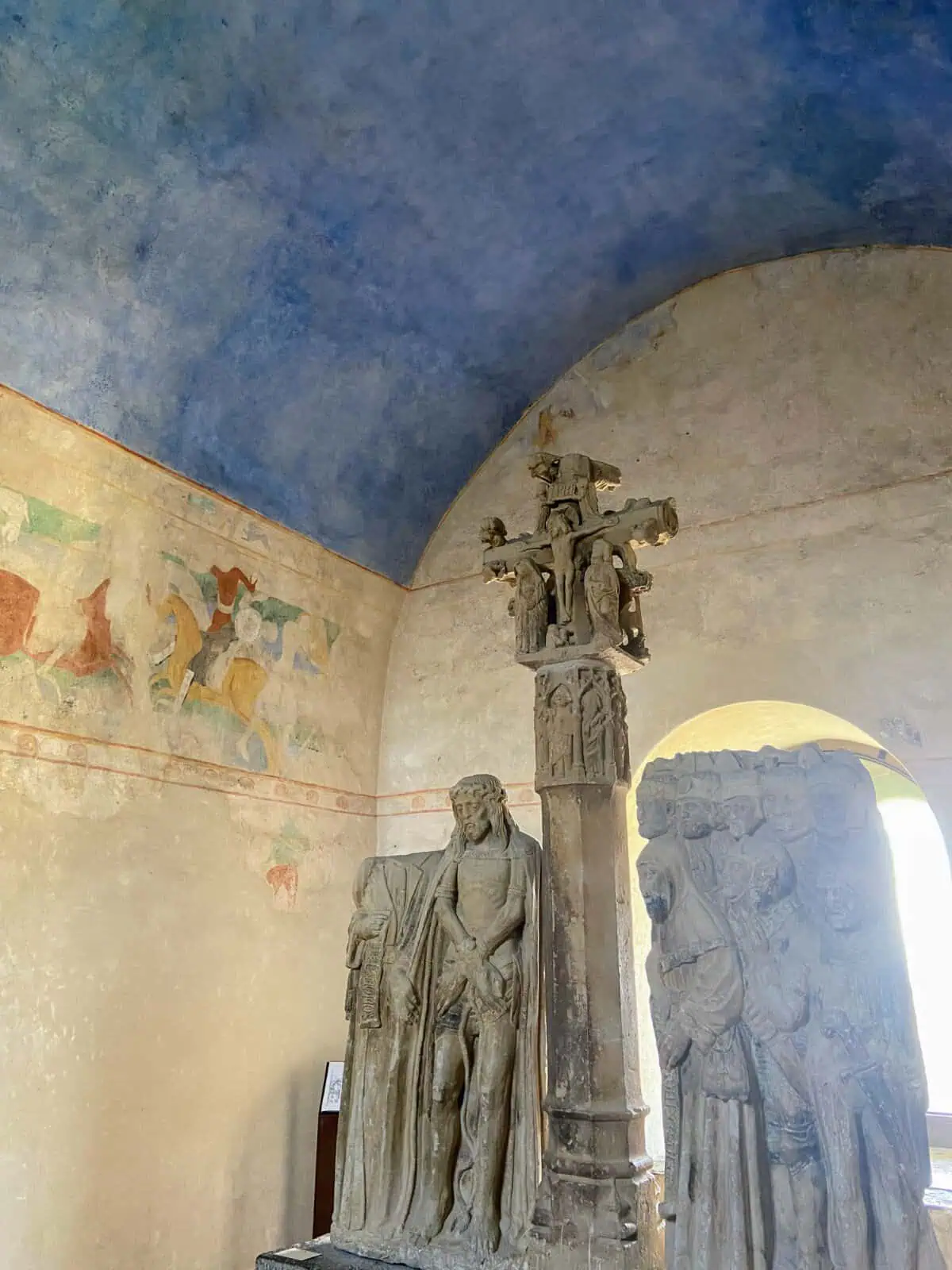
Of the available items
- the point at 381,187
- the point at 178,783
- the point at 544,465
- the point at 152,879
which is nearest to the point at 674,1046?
the point at 544,465

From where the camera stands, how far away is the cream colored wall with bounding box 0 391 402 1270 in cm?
670

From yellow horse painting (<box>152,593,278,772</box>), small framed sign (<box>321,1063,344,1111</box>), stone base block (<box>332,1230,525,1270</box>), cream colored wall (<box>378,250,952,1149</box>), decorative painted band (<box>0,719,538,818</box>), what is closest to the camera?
stone base block (<box>332,1230,525,1270</box>)

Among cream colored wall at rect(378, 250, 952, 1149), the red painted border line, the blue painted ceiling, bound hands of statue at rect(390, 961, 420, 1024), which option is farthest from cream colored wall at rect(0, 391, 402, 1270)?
bound hands of statue at rect(390, 961, 420, 1024)

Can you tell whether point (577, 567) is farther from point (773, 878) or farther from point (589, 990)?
point (773, 878)

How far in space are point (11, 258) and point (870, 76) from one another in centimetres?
609

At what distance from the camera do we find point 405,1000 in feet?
18.0

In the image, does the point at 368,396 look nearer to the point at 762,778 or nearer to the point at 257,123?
the point at 257,123

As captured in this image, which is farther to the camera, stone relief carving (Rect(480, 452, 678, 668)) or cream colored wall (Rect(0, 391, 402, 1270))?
cream colored wall (Rect(0, 391, 402, 1270))

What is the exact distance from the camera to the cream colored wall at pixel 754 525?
790 cm

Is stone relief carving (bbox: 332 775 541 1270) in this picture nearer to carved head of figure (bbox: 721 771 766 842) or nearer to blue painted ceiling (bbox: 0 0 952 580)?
carved head of figure (bbox: 721 771 766 842)

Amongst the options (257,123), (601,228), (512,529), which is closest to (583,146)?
(601,228)

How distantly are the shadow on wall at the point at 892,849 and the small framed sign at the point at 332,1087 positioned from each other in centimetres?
256

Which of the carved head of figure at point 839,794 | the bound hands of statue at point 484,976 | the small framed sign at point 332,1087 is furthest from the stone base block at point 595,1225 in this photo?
the small framed sign at point 332,1087

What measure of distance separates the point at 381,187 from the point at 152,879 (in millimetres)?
5795
